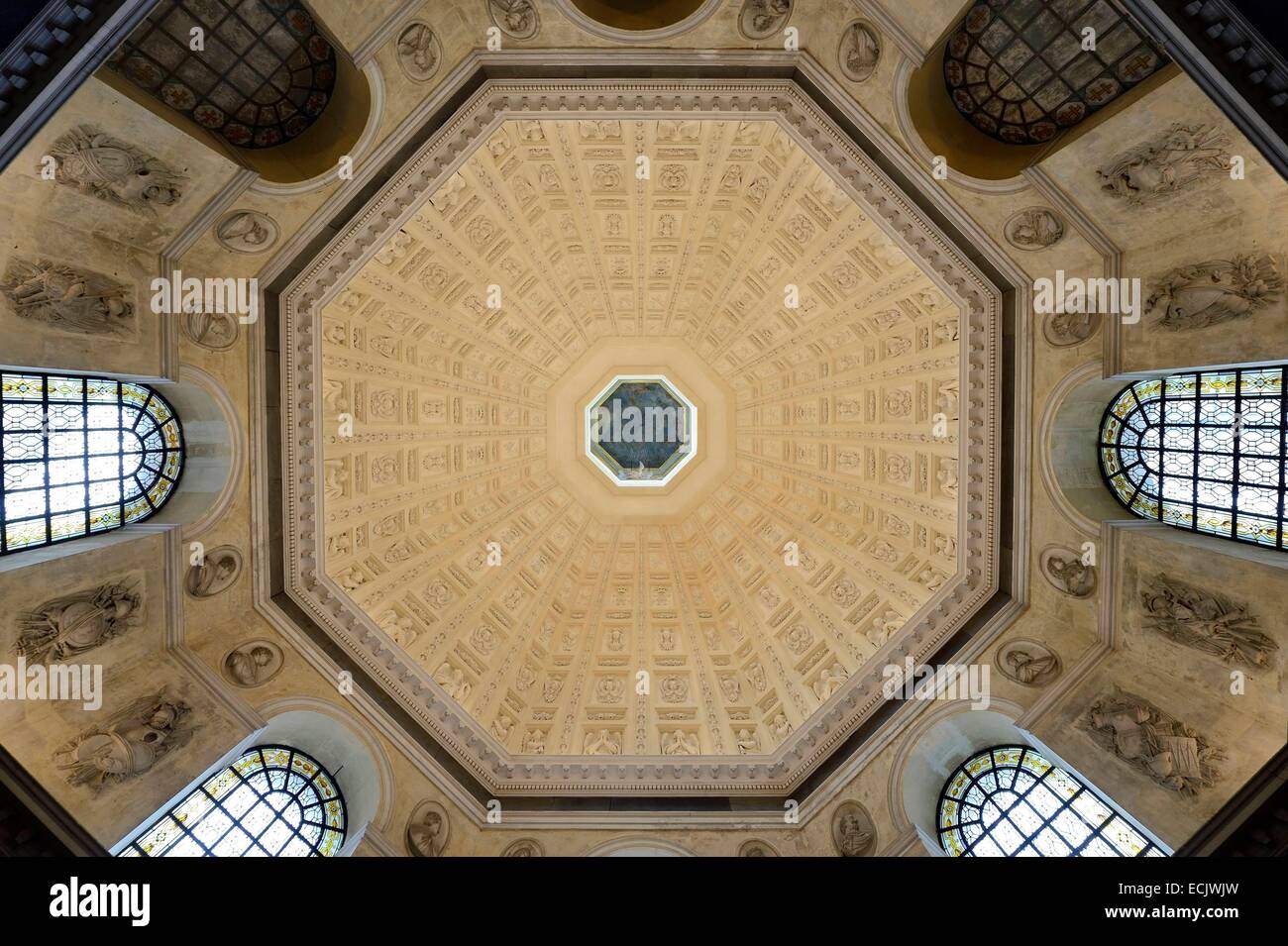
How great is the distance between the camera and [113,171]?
36.3ft

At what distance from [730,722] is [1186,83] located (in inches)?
668

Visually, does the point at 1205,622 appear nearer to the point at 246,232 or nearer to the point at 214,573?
the point at 214,573

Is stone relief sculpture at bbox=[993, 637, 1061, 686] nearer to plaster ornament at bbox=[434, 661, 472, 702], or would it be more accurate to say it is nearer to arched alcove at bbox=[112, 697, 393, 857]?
plaster ornament at bbox=[434, 661, 472, 702]

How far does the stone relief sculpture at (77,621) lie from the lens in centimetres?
1101

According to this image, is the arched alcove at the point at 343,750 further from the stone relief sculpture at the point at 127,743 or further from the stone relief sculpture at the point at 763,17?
the stone relief sculpture at the point at 763,17

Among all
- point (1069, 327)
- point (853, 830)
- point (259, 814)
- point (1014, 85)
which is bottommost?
point (853, 830)

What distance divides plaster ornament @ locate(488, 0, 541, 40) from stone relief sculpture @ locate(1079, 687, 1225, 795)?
694 inches

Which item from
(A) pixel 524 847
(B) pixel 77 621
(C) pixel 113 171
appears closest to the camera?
(C) pixel 113 171

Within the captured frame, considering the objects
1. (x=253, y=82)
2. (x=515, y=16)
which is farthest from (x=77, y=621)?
(x=515, y=16)

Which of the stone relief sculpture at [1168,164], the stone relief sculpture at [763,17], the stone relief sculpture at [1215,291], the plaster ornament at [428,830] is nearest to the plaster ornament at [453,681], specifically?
the plaster ornament at [428,830]

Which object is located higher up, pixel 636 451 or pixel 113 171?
pixel 113 171

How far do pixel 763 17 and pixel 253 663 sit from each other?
17374mm

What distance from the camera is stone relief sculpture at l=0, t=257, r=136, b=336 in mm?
10656

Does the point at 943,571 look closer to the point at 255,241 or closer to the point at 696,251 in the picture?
the point at 696,251
